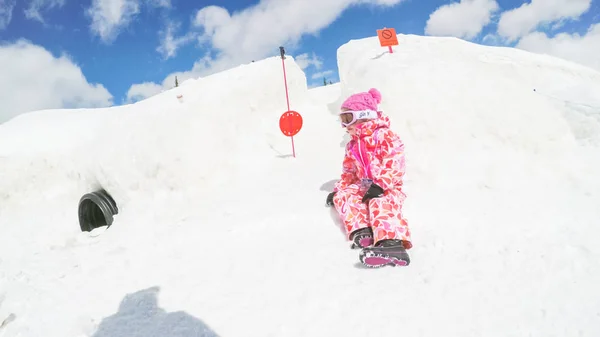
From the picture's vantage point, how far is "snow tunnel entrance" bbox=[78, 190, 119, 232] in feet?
16.8

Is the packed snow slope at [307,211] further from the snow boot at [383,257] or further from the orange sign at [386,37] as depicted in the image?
the orange sign at [386,37]

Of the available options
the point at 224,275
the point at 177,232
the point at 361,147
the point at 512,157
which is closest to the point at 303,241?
the point at 224,275

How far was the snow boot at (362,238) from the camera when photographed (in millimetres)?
3234

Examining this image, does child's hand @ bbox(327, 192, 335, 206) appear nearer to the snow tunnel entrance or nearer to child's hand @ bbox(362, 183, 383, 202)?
child's hand @ bbox(362, 183, 383, 202)

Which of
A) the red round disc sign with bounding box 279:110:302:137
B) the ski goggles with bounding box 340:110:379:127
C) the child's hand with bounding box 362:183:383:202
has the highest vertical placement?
the red round disc sign with bounding box 279:110:302:137

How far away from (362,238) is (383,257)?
0.40m

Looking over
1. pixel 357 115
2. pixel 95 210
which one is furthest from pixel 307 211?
pixel 95 210

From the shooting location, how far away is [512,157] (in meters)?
4.42

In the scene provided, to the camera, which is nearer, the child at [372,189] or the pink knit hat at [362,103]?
the child at [372,189]

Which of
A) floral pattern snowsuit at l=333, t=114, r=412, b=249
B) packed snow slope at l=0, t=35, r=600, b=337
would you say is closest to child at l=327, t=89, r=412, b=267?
floral pattern snowsuit at l=333, t=114, r=412, b=249

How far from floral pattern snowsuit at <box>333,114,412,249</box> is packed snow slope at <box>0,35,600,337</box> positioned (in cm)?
29

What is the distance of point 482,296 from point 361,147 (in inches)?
72.0

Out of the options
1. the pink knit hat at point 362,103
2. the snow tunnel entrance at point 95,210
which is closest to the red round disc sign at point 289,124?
the pink knit hat at point 362,103

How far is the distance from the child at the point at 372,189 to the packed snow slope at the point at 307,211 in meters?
0.18
